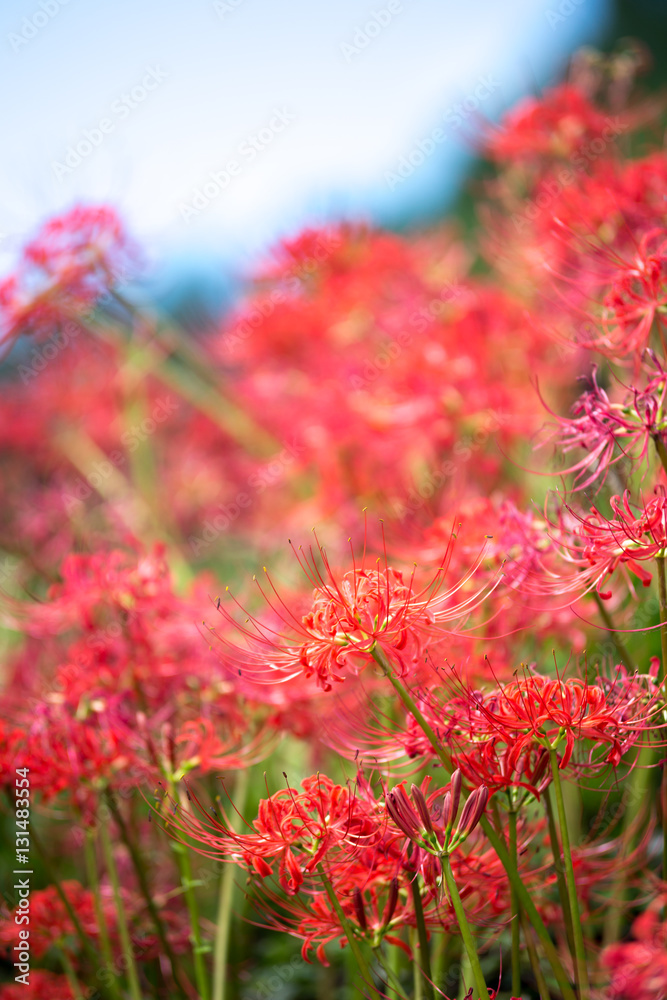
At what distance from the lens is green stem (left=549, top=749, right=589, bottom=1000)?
0.82 metres

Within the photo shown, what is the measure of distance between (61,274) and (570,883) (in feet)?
4.94

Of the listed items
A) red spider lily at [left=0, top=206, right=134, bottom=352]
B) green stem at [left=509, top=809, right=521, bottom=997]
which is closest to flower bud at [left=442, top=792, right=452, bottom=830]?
green stem at [left=509, top=809, right=521, bottom=997]

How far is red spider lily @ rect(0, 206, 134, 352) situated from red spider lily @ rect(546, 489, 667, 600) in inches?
49.6

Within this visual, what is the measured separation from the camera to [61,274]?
1755mm

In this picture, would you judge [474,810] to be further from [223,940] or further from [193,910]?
[223,940]

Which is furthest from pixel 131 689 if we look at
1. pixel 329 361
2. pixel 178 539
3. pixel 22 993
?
pixel 178 539

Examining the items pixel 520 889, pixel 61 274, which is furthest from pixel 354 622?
pixel 61 274

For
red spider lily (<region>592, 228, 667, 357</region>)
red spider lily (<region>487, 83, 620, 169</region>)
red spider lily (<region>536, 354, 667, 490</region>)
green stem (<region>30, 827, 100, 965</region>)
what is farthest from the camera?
red spider lily (<region>487, 83, 620, 169</region>)

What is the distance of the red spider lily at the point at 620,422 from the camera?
873 mm

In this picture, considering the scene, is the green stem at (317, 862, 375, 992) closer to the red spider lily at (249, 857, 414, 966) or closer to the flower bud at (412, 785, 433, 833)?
the red spider lily at (249, 857, 414, 966)

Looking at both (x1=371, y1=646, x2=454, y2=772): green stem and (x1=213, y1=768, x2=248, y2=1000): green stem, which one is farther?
(x1=213, y1=768, x2=248, y2=1000): green stem

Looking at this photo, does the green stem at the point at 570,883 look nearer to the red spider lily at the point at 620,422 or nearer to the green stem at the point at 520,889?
the green stem at the point at 520,889

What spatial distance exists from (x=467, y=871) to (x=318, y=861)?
0.22m

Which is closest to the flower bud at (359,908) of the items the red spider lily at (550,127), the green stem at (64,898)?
the green stem at (64,898)
